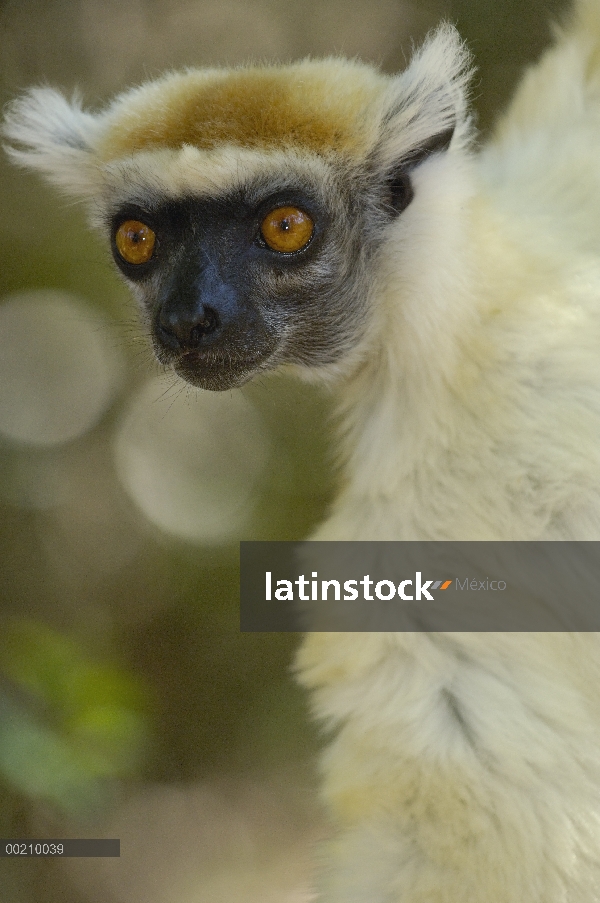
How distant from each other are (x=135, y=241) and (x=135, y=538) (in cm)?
81

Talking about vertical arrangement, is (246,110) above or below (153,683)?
above

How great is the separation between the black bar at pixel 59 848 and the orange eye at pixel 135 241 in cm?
93

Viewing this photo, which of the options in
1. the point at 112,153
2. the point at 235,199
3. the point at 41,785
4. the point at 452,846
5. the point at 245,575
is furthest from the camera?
the point at 41,785

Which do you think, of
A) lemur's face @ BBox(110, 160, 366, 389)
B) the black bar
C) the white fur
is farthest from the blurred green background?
the white fur

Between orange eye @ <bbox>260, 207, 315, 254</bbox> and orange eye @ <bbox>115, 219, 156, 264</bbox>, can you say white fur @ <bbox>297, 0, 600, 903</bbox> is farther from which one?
orange eye @ <bbox>115, 219, 156, 264</bbox>

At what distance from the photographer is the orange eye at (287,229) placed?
968 mm

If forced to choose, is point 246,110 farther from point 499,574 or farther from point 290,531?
point 290,531

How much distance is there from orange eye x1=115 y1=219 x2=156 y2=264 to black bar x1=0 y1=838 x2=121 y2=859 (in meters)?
0.93

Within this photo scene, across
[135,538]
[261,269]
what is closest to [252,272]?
[261,269]

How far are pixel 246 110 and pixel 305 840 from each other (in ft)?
4.45

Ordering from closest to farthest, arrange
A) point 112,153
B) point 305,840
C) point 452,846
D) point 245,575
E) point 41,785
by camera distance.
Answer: point 452,846
point 112,153
point 245,575
point 41,785
point 305,840

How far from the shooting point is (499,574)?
0.88 meters

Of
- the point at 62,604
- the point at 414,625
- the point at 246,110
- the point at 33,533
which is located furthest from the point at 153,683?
the point at 246,110

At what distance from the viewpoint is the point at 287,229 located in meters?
0.97
